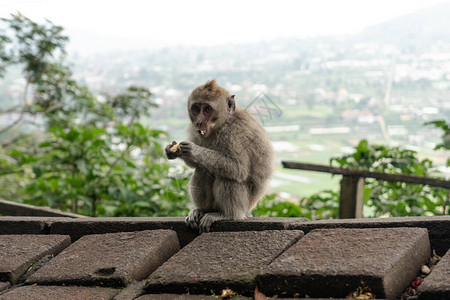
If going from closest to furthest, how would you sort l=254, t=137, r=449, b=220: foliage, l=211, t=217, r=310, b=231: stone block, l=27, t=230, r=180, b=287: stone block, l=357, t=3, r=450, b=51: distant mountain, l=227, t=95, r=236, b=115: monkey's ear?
l=27, t=230, r=180, b=287: stone block, l=211, t=217, r=310, b=231: stone block, l=227, t=95, r=236, b=115: monkey's ear, l=254, t=137, r=449, b=220: foliage, l=357, t=3, r=450, b=51: distant mountain

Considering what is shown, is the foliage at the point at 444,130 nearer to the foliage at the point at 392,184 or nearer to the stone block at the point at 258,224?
the foliage at the point at 392,184

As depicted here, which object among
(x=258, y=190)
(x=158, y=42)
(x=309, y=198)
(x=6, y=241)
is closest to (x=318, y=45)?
(x=158, y=42)

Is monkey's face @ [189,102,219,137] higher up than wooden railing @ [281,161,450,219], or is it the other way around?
monkey's face @ [189,102,219,137]

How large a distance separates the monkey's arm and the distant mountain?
865 cm

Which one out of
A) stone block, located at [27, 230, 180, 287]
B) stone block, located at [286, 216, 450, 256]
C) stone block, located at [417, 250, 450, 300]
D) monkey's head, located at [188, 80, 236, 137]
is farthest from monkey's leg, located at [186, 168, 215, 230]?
stone block, located at [417, 250, 450, 300]

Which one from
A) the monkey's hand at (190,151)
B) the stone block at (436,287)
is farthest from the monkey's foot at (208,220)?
the stone block at (436,287)

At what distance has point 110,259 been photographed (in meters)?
3.14

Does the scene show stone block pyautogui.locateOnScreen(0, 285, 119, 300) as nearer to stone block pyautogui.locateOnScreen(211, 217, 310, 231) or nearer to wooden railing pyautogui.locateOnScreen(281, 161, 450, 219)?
stone block pyautogui.locateOnScreen(211, 217, 310, 231)

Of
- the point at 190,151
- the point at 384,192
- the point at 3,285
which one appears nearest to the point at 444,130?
the point at 384,192

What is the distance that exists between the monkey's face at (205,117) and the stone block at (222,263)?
115cm

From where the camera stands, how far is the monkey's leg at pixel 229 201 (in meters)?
3.99

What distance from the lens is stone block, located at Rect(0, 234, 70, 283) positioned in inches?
125

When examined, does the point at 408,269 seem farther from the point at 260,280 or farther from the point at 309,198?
the point at 309,198

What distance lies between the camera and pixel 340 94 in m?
11.4
